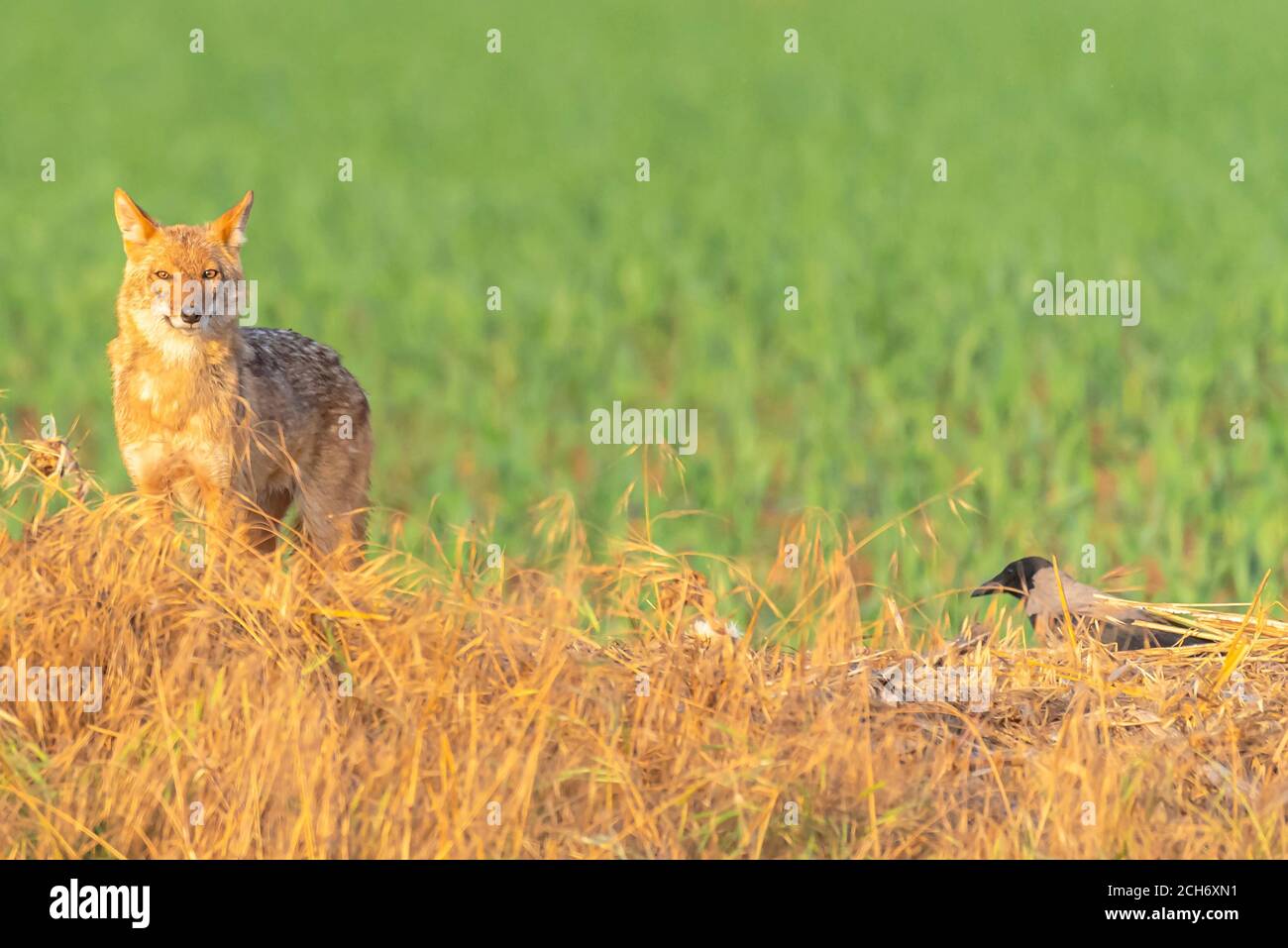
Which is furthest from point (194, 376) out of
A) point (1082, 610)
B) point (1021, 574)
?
point (1082, 610)

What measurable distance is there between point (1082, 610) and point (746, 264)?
26.8 feet

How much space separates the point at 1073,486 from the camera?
33.3 ft

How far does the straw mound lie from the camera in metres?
4.54

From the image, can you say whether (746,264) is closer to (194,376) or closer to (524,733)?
(194,376)

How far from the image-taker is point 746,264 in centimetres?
1409

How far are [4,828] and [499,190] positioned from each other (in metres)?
13.0

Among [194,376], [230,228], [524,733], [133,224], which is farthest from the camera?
[194,376]

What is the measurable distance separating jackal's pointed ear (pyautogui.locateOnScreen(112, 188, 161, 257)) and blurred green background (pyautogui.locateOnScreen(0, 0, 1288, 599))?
0.82 m

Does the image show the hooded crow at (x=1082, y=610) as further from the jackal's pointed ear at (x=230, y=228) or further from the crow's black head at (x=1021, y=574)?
the jackal's pointed ear at (x=230, y=228)

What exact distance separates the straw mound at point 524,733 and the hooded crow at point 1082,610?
0.49 m

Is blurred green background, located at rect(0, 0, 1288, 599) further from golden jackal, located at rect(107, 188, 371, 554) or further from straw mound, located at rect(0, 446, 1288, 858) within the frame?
straw mound, located at rect(0, 446, 1288, 858)

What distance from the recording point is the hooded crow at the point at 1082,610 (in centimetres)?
611

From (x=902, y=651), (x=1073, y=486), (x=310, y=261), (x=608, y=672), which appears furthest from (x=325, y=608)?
(x=310, y=261)

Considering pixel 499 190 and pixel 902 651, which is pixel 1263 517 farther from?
pixel 499 190
